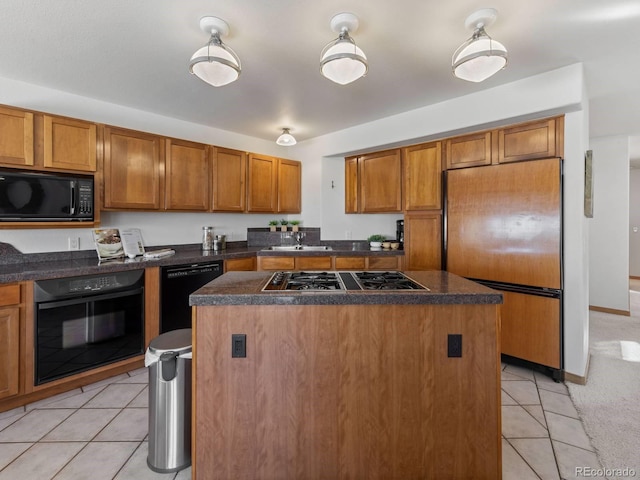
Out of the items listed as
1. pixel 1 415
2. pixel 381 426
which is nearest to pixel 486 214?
pixel 381 426

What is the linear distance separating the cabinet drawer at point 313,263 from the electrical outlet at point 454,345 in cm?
251

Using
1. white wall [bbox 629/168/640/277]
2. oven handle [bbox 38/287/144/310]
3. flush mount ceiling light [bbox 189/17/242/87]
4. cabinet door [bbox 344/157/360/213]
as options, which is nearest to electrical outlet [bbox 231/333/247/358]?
flush mount ceiling light [bbox 189/17/242/87]

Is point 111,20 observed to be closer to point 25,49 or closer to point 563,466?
point 25,49

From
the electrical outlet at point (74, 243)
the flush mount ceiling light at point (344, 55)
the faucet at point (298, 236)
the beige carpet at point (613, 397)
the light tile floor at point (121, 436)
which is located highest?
the flush mount ceiling light at point (344, 55)

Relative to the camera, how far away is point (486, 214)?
9.70 ft

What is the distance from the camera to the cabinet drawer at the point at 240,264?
11.9 feet

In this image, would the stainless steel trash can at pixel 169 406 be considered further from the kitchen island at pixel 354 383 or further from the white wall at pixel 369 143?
the white wall at pixel 369 143

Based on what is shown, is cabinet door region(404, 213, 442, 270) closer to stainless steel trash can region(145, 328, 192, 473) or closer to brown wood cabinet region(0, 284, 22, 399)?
stainless steel trash can region(145, 328, 192, 473)

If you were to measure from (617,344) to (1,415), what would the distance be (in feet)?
18.7

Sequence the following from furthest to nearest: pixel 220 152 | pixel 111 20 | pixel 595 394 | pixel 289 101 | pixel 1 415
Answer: pixel 220 152 → pixel 289 101 → pixel 595 394 → pixel 1 415 → pixel 111 20

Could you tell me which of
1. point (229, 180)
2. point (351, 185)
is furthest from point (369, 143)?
point (229, 180)

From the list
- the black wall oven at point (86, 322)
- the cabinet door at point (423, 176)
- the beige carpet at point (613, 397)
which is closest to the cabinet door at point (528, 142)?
the cabinet door at point (423, 176)

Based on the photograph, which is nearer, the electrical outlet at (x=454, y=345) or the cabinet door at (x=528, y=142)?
the electrical outlet at (x=454, y=345)

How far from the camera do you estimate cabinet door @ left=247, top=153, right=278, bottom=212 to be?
4.28m
